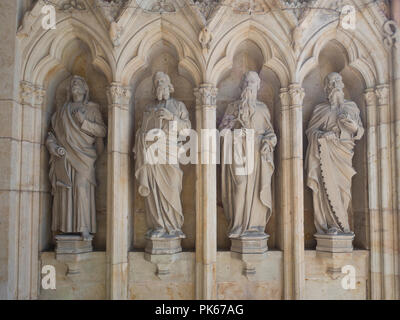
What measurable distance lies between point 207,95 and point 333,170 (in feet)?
6.57

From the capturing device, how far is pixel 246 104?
471 centimetres

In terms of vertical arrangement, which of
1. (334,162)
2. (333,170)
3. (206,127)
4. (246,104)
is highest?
(246,104)

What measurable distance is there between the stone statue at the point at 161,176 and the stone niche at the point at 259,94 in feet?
2.17

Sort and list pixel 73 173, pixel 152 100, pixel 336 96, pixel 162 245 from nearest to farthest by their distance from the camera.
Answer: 1. pixel 162 245
2. pixel 73 173
3. pixel 336 96
4. pixel 152 100

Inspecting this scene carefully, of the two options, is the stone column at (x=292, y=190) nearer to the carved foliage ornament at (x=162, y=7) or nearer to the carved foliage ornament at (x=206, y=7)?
the carved foliage ornament at (x=206, y=7)

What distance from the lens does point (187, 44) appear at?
15.7 ft

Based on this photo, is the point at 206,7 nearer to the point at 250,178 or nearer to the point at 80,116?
the point at 80,116

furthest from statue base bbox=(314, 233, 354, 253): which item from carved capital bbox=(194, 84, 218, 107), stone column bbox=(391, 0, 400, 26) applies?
stone column bbox=(391, 0, 400, 26)

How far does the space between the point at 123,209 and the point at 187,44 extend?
96.4 inches

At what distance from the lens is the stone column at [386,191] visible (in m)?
4.68

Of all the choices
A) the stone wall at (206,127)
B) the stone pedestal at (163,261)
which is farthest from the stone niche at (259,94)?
the stone pedestal at (163,261)

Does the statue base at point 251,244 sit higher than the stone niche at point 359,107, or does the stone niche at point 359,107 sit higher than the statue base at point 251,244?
the stone niche at point 359,107

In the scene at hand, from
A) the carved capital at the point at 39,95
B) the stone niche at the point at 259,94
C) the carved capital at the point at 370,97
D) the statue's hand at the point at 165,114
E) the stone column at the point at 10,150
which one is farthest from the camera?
the stone niche at the point at 259,94

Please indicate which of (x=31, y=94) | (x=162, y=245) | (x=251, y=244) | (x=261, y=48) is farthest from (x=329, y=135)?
(x=31, y=94)
